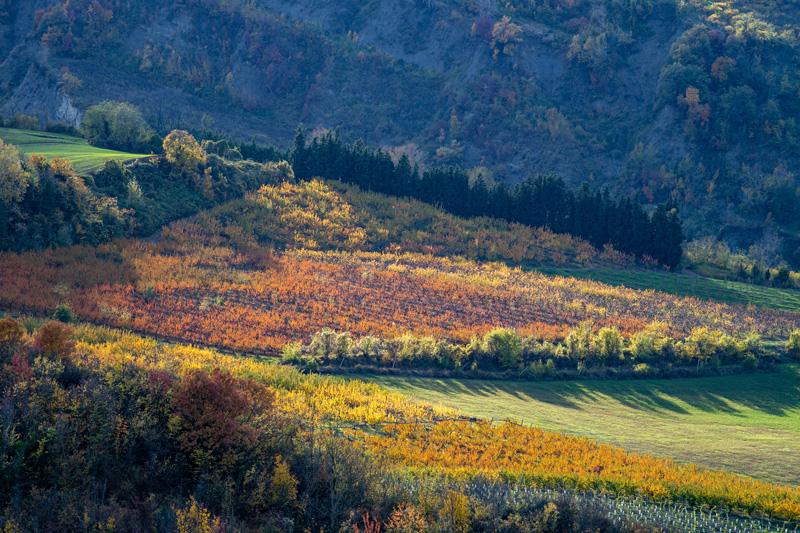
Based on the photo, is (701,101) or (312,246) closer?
(312,246)

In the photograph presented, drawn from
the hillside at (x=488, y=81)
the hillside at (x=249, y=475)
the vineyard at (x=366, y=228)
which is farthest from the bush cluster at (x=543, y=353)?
the hillside at (x=488, y=81)

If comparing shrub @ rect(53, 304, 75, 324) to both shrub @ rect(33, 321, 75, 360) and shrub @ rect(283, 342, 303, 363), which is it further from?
shrub @ rect(33, 321, 75, 360)

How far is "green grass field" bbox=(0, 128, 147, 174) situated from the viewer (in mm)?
56828

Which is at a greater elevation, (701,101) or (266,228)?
(701,101)

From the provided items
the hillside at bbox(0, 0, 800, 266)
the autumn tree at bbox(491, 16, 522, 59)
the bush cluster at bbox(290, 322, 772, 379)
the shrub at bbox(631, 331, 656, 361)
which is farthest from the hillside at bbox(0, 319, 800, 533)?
the autumn tree at bbox(491, 16, 522, 59)

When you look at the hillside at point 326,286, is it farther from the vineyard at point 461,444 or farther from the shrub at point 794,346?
the vineyard at point 461,444

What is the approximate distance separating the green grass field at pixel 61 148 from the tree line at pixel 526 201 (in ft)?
84.9

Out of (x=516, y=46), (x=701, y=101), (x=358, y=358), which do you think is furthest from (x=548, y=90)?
(x=358, y=358)

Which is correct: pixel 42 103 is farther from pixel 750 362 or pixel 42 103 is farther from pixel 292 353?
Answer: pixel 750 362

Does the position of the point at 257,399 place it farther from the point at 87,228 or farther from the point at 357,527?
the point at 87,228

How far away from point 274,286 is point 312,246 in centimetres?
1633

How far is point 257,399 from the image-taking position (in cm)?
1775

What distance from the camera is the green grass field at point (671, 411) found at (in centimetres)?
2259

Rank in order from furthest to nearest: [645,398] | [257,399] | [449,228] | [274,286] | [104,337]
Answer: [449,228] < [274,286] < [645,398] < [104,337] < [257,399]
